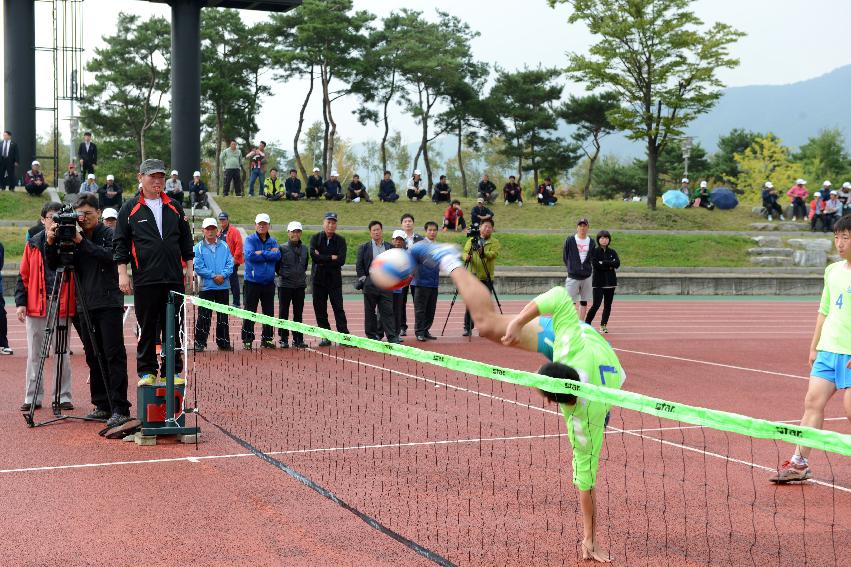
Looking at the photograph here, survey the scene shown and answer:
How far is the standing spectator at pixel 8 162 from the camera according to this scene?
33.6 metres

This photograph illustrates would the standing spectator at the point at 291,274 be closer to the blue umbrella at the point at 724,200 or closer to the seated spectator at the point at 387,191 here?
the seated spectator at the point at 387,191

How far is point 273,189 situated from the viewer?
39.0 m

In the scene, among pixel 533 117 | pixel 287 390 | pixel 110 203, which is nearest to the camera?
pixel 287 390

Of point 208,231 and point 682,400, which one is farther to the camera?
point 208,231

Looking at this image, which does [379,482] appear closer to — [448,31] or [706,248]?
[706,248]

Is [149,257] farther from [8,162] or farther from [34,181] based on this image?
[8,162]

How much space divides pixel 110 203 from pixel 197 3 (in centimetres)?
880

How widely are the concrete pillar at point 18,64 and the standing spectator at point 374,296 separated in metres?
23.5

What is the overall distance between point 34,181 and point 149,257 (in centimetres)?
2723

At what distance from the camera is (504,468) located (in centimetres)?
788

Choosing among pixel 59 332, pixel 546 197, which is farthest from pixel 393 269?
pixel 546 197

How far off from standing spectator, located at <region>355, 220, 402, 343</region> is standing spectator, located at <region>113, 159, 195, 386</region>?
7548 millimetres

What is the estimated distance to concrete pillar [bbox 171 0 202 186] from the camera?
35.3m

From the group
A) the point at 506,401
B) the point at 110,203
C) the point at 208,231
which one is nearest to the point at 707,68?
the point at 110,203
